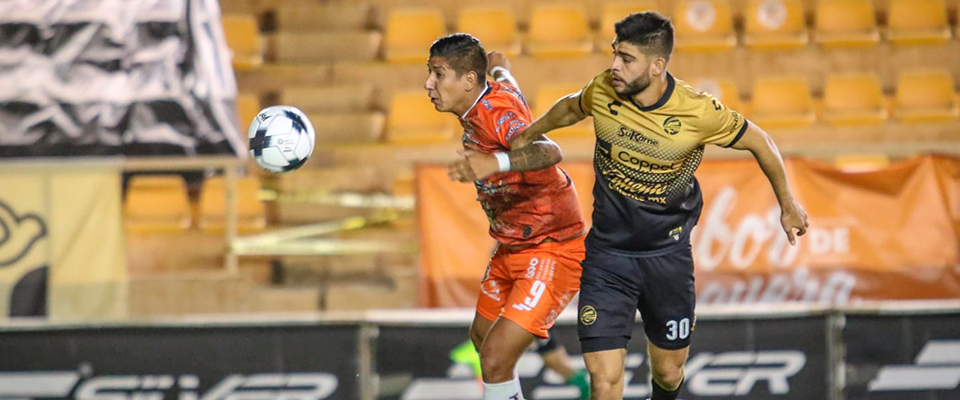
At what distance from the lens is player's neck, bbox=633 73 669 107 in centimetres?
467

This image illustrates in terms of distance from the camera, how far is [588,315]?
4.80 meters

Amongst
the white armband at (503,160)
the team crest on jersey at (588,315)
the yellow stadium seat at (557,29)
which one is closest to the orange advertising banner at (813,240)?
the team crest on jersey at (588,315)

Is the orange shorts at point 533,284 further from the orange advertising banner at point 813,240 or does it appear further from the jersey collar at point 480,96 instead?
the orange advertising banner at point 813,240

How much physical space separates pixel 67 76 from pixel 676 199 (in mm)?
6894

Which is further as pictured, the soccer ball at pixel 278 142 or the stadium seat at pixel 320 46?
the stadium seat at pixel 320 46

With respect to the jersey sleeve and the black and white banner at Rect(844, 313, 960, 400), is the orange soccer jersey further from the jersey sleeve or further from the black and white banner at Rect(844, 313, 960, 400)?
the black and white banner at Rect(844, 313, 960, 400)

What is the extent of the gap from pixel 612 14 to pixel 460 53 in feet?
23.2

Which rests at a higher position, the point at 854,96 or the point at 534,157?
the point at 854,96

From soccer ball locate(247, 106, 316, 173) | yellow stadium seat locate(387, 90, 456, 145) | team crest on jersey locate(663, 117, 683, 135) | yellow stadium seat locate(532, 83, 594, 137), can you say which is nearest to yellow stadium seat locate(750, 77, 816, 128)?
yellow stadium seat locate(532, 83, 594, 137)

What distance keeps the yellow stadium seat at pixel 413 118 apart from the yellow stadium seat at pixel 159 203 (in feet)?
7.31

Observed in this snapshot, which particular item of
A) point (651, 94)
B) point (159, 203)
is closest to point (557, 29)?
point (159, 203)

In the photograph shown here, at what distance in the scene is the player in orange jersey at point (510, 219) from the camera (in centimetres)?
485

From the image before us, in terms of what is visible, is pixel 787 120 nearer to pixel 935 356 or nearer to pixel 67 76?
pixel 935 356

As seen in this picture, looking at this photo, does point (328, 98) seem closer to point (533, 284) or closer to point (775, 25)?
point (775, 25)
